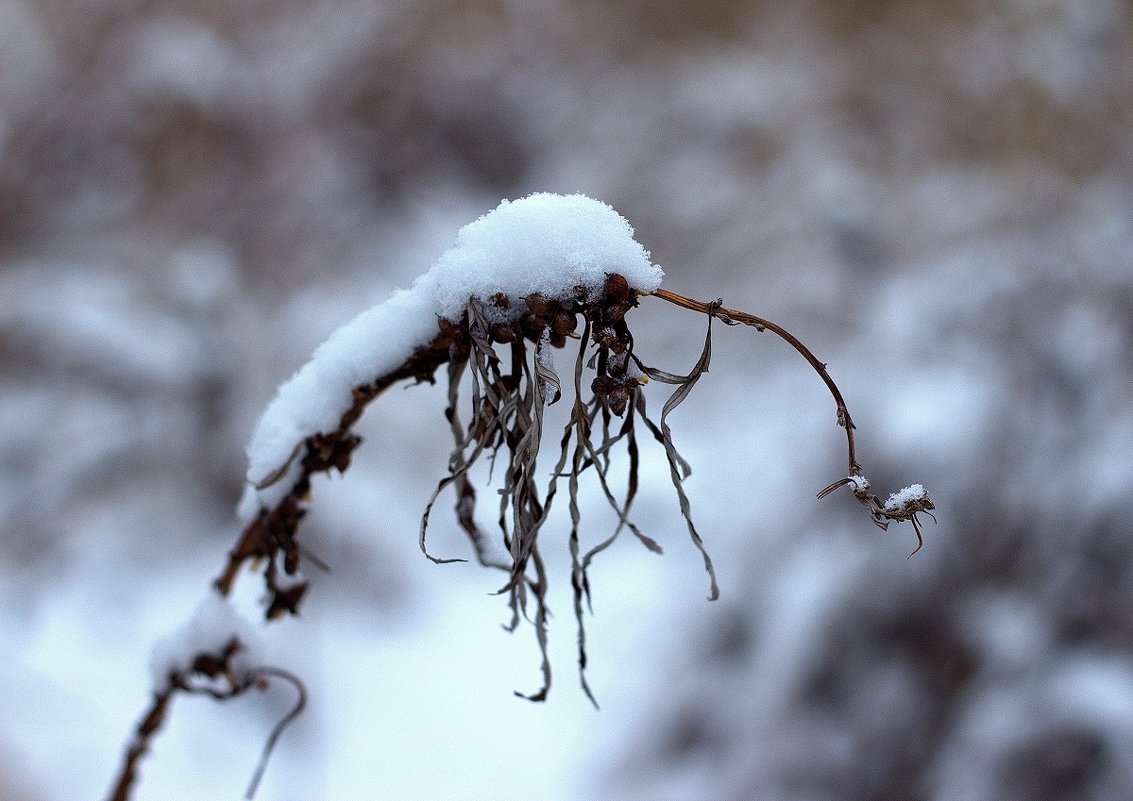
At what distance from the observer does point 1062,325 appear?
107 inches

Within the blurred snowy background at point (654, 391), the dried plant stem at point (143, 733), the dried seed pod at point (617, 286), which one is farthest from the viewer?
the blurred snowy background at point (654, 391)

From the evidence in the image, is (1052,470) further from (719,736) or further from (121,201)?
(121,201)

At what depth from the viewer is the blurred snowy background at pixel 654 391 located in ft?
7.25

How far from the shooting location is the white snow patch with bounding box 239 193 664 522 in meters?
0.55

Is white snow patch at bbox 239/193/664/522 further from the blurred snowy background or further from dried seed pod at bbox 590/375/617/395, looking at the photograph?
the blurred snowy background

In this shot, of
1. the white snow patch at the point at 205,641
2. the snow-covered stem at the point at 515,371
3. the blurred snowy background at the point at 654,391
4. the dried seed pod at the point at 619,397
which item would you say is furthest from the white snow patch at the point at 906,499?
the blurred snowy background at the point at 654,391

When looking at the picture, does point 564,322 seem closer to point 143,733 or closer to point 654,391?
point 143,733

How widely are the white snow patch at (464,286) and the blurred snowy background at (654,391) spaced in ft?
5.75

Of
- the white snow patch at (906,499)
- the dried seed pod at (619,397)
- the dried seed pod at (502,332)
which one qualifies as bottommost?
the white snow patch at (906,499)

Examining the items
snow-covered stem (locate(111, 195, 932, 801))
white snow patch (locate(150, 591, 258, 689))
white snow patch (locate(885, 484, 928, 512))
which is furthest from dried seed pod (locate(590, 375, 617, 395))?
white snow patch (locate(150, 591, 258, 689))

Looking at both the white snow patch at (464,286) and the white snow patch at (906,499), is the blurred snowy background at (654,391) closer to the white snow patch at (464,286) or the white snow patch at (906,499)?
the white snow patch at (464,286)

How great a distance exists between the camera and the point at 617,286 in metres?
0.54

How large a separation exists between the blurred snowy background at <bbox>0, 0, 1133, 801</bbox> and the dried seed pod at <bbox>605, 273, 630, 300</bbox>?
1.98 metres

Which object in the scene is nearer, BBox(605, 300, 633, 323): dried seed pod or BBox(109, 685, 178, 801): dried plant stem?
BBox(605, 300, 633, 323): dried seed pod
